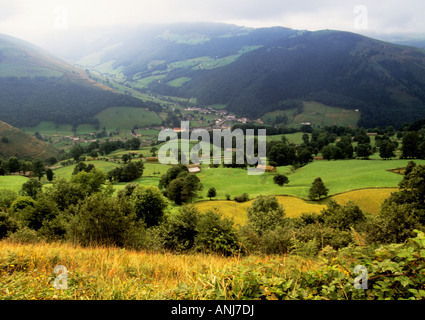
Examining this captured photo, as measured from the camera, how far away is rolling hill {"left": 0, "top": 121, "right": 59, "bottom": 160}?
12450 cm

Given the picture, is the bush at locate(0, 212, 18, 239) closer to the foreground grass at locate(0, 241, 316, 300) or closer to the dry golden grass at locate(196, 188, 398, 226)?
the foreground grass at locate(0, 241, 316, 300)

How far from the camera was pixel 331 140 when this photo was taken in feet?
399

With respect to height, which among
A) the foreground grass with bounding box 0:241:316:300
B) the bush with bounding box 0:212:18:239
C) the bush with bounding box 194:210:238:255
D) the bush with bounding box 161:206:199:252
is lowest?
the bush with bounding box 0:212:18:239

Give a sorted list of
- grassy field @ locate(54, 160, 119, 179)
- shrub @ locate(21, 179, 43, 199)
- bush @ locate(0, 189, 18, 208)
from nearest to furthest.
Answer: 1. bush @ locate(0, 189, 18, 208)
2. shrub @ locate(21, 179, 43, 199)
3. grassy field @ locate(54, 160, 119, 179)

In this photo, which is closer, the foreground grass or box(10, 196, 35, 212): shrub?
the foreground grass

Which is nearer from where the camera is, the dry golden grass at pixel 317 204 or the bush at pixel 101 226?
the bush at pixel 101 226

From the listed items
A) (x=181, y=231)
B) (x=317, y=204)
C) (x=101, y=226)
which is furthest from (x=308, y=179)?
(x=101, y=226)

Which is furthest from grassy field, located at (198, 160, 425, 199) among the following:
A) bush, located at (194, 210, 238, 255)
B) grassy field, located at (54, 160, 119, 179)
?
grassy field, located at (54, 160, 119, 179)

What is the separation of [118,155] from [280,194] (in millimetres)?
95417

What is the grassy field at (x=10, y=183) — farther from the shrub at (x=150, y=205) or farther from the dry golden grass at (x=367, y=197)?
the dry golden grass at (x=367, y=197)

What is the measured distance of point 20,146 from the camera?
130 m

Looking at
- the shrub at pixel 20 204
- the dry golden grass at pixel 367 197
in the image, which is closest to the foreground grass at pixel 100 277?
the shrub at pixel 20 204

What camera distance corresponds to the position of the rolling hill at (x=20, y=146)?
12450 centimetres

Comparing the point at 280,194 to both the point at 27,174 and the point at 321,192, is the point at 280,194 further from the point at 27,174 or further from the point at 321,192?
the point at 27,174
